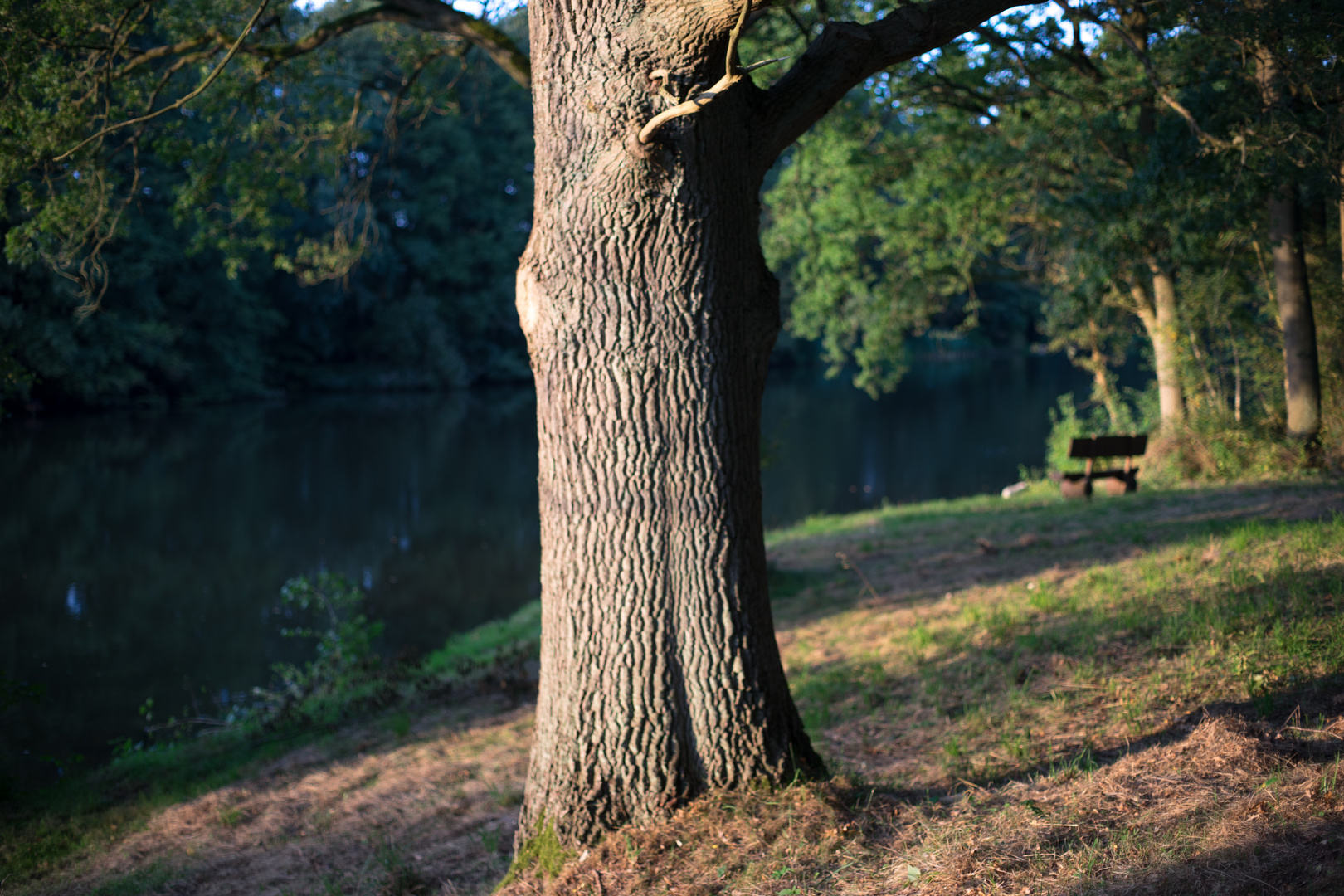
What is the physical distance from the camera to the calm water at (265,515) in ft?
35.1

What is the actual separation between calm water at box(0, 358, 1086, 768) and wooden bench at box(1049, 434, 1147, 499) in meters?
3.72

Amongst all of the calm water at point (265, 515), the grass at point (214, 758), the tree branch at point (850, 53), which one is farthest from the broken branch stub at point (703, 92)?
the calm water at point (265, 515)

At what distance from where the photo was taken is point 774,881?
3.40m

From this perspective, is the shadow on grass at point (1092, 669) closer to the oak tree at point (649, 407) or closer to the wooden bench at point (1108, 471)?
the oak tree at point (649, 407)

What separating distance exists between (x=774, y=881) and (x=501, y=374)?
1981 inches

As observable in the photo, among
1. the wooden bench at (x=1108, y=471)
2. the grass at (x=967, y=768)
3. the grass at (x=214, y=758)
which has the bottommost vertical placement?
the grass at (x=214, y=758)

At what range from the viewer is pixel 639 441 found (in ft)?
12.8

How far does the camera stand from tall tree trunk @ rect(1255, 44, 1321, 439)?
34.0 feet

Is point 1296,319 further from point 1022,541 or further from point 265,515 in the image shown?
point 265,515

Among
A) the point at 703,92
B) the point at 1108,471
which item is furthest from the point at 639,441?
the point at 1108,471

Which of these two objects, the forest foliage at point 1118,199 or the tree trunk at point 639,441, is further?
the forest foliage at point 1118,199

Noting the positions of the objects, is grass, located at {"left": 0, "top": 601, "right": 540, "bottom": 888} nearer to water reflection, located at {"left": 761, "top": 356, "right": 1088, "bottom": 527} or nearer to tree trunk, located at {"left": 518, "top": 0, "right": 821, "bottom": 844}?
tree trunk, located at {"left": 518, "top": 0, "right": 821, "bottom": 844}

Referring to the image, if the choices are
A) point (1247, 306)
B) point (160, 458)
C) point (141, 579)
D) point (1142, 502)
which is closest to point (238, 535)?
point (141, 579)

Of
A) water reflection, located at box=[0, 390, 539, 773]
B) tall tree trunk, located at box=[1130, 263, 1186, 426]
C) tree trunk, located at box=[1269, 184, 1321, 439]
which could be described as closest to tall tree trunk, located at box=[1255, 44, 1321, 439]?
tree trunk, located at box=[1269, 184, 1321, 439]
